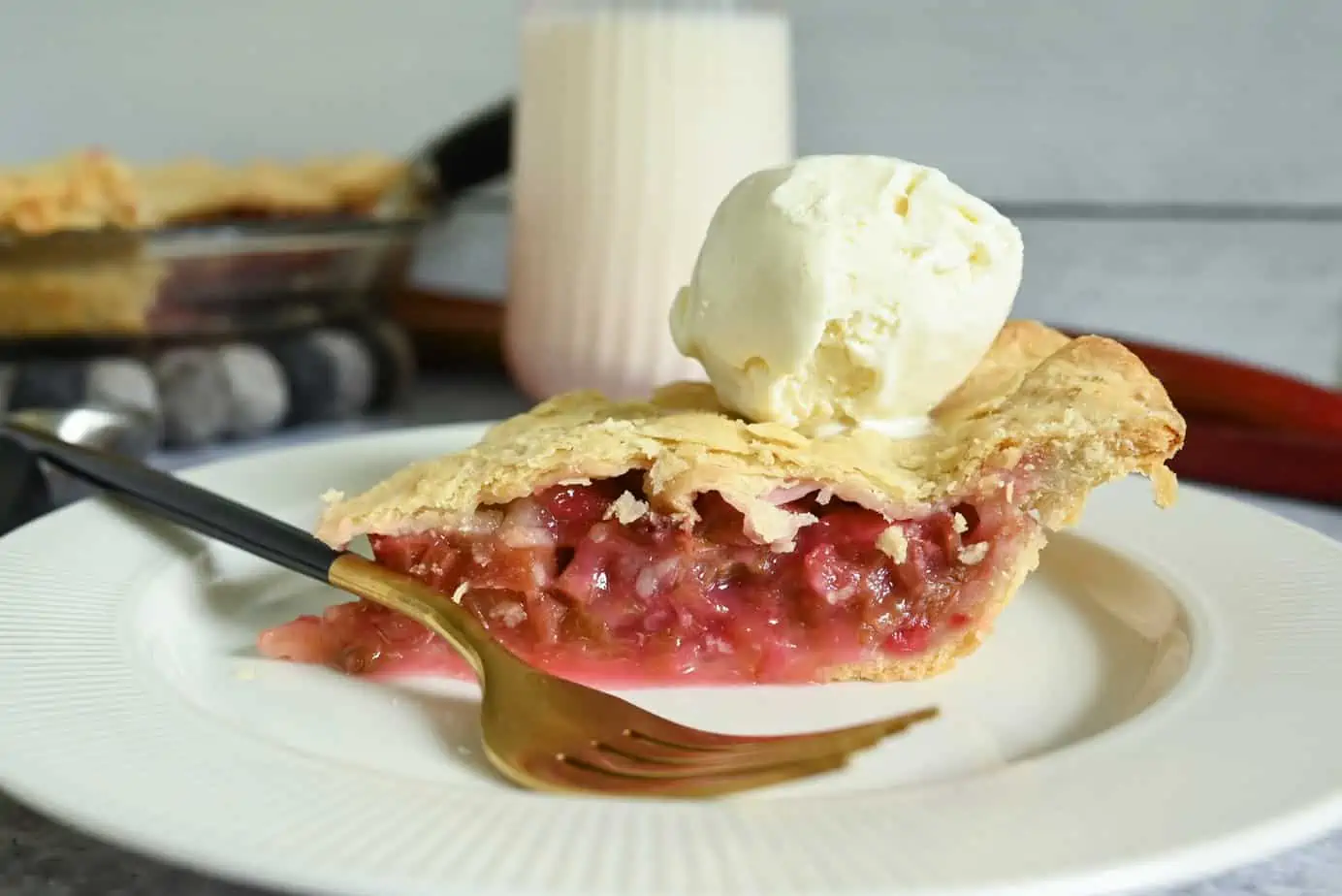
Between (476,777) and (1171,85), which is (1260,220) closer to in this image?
(1171,85)

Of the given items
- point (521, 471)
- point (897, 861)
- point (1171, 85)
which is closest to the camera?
point (897, 861)

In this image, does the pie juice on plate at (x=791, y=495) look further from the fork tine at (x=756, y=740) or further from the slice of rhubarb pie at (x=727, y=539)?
the fork tine at (x=756, y=740)

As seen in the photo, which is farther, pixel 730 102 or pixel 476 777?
pixel 730 102

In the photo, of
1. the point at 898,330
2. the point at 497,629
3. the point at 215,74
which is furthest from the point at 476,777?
the point at 215,74

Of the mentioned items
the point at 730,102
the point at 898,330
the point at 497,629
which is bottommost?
the point at 497,629

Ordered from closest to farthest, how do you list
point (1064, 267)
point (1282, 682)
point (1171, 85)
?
point (1282, 682)
point (1171, 85)
point (1064, 267)

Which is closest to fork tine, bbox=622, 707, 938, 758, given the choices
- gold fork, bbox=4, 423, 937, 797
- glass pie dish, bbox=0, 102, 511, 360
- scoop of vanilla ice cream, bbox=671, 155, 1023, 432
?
gold fork, bbox=4, 423, 937, 797

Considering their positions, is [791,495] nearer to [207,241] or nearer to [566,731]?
[566,731]
